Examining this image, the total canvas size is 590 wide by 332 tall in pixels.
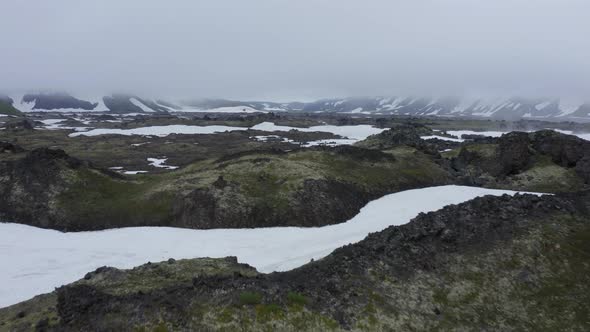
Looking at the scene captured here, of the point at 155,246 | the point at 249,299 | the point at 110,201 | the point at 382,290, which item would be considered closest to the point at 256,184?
the point at 155,246

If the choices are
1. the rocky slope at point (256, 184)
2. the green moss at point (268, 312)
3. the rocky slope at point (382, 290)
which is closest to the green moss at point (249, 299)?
the rocky slope at point (382, 290)

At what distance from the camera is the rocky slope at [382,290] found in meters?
17.8

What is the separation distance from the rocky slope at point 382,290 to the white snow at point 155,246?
20.4 feet

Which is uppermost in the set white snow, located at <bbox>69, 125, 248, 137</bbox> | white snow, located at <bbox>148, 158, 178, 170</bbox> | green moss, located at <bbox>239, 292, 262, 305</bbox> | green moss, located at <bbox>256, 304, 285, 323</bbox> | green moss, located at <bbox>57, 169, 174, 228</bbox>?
green moss, located at <bbox>239, 292, 262, 305</bbox>

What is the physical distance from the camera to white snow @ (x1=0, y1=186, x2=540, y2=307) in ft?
97.0

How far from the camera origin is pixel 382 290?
824 inches

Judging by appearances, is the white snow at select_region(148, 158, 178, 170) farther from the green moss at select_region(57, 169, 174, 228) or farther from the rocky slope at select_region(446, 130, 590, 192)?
the rocky slope at select_region(446, 130, 590, 192)

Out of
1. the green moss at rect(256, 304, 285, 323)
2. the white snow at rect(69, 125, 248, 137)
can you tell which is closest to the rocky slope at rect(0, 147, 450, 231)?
the green moss at rect(256, 304, 285, 323)

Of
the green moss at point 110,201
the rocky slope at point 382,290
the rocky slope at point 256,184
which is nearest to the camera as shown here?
the rocky slope at point 382,290

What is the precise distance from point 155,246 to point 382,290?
74.9 ft

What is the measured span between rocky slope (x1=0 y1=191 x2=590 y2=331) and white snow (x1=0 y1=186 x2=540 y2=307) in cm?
621

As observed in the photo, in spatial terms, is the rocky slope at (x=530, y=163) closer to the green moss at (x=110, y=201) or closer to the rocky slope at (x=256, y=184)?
the rocky slope at (x=256, y=184)

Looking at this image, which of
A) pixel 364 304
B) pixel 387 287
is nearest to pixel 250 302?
pixel 364 304

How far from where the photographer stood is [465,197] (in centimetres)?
4366
